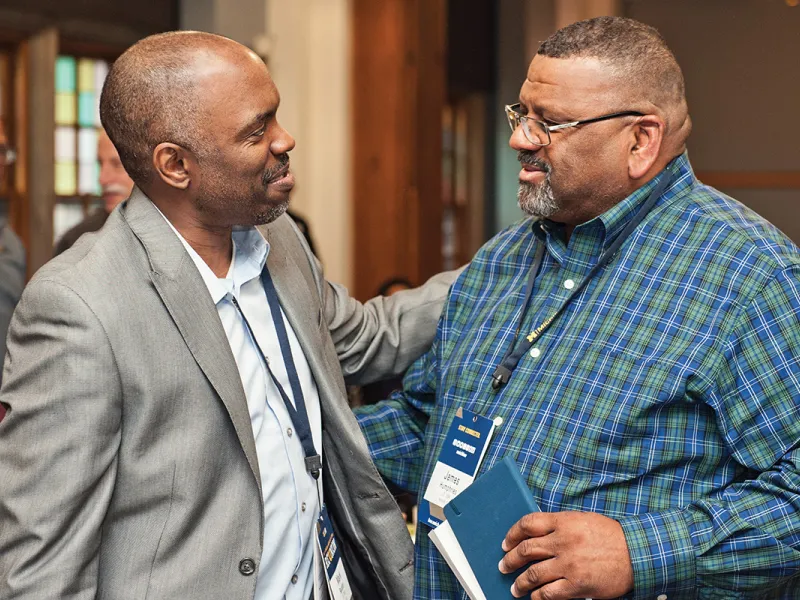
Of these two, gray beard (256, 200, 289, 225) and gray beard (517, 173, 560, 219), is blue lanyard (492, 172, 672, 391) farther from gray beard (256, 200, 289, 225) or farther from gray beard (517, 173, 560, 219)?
gray beard (256, 200, 289, 225)

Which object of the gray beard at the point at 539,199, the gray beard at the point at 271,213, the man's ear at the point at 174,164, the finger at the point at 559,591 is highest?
the man's ear at the point at 174,164

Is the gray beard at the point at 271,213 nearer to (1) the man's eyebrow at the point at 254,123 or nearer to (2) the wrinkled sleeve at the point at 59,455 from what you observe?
(1) the man's eyebrow at the point at 254,123

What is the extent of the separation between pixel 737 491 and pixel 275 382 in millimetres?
825

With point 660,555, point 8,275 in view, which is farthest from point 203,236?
point 8,275

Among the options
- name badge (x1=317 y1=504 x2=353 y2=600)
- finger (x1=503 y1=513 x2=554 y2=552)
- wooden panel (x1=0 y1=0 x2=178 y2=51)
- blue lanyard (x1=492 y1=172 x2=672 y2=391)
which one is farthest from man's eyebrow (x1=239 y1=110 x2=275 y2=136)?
wooden panel (x1=0 y1=0 x2=178 y2=51)

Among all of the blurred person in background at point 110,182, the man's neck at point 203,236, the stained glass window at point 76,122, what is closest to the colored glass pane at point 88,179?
the stained glass window at point 76,122

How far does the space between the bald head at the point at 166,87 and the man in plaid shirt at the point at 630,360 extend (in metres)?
0.58

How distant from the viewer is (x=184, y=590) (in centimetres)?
165

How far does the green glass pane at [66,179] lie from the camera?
5.13m

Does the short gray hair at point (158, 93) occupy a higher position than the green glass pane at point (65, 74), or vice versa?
the short gray hair at point (158, 93)

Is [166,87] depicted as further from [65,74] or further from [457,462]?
[65,74]

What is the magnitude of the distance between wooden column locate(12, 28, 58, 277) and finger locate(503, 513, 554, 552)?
3.85 m

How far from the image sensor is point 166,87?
1.73 meters

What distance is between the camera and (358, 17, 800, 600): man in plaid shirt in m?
1.57
